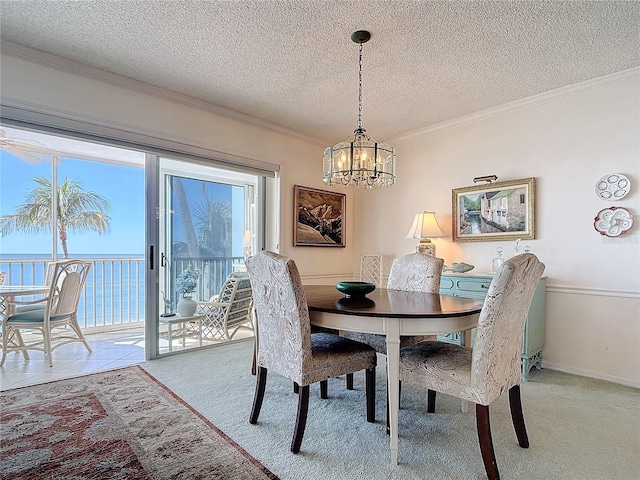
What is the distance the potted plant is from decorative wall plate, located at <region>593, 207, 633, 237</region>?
3836 mm

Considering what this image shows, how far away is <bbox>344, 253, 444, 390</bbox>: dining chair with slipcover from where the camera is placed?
8.06 feet

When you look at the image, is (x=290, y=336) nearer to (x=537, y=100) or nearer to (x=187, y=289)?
(x=187, y=289)

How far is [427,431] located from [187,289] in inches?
107

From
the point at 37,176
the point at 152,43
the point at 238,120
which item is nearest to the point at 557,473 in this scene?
the point at 152,43

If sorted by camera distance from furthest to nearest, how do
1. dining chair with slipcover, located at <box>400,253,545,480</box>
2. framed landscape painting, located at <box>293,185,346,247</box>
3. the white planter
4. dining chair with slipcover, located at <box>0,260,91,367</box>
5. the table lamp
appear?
framed landscape painting, located at <box>293,185,346,247</box> → the table lamp → the white planter → dining chair with slipcover, located at <box>0,260,91,367</box> → dining chair with slipcover, located at <box>400,253,545,480</box>

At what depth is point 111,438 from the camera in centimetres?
185

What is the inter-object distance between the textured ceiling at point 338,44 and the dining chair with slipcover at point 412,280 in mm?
1560

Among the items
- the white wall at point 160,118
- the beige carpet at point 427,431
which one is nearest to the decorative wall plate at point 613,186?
the beige carpet at point 427,431

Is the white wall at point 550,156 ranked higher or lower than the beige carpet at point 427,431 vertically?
higher

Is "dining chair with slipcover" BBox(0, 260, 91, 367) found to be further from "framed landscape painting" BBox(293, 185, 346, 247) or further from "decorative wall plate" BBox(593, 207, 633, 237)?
"decorative wall plate" BBox(593, 207, 633, 237)

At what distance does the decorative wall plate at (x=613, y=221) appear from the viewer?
2.74 m

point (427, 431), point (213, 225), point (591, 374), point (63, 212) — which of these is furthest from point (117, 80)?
point (591, 374)

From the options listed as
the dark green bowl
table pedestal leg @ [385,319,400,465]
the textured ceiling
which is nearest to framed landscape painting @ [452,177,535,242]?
the textured ceiling

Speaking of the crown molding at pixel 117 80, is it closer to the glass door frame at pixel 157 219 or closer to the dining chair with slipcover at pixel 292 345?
the glass door frame at pixel 157 219
